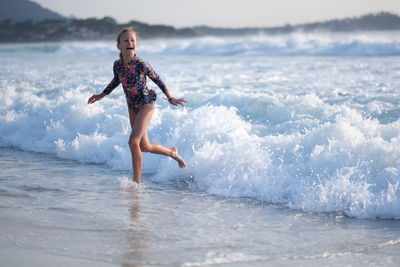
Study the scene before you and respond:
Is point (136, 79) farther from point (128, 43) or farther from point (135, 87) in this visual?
point (128, 43)

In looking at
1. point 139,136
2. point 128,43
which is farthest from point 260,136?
point 128,43

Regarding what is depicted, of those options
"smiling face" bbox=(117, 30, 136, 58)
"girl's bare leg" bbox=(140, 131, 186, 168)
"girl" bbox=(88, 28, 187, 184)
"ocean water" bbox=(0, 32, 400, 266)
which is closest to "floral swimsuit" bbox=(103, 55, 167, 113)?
"girl" bbox=(88, 28, 187, 184)

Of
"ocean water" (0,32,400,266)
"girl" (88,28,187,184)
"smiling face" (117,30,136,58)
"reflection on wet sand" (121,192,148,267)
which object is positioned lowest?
"reflection on wet sand" (121,192,148,267)

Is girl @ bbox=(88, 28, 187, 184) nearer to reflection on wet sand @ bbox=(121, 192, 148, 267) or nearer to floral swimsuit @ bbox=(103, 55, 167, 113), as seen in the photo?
floral swimsuit @ bbox=(103, 55, 167, 113)

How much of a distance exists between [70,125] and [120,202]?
5.15 meters

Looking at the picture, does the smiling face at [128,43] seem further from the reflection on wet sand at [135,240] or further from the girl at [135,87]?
the reflection on wet sand at [135,240]

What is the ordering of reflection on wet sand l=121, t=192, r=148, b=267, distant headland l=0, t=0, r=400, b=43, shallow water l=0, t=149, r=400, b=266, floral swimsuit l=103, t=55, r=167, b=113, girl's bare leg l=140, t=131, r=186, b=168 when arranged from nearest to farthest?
reflection on wet sand l=121, t=192, r=148, b=267 → shallow water l=0, t=149, r=400, b=266 → floral swimsuit l=103, t=55, r=167, b=113 → girl's bare leg l=140, t=131, r=186, b=168 → distant headland l=0, t=0, r=400, b=43

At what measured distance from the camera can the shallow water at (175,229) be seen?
4.40 metres

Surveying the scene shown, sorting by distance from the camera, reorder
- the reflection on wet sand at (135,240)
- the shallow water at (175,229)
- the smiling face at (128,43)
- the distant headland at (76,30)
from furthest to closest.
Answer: the distant headland at (76,30) < the smiling face at (128,43) < the shallow water at (175,229) < the reflection on wet sand at (135,240)

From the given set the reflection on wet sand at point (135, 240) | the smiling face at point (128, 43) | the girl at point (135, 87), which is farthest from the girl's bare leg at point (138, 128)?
the reflection on wet sand at point (135, 240)

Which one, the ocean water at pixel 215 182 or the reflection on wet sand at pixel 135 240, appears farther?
the ocean water at pixel 215 182

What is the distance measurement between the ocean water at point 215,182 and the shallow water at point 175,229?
0.6 inches

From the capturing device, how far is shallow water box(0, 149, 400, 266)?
173 inches

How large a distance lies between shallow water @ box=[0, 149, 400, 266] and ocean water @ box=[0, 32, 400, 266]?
15 millimetres
